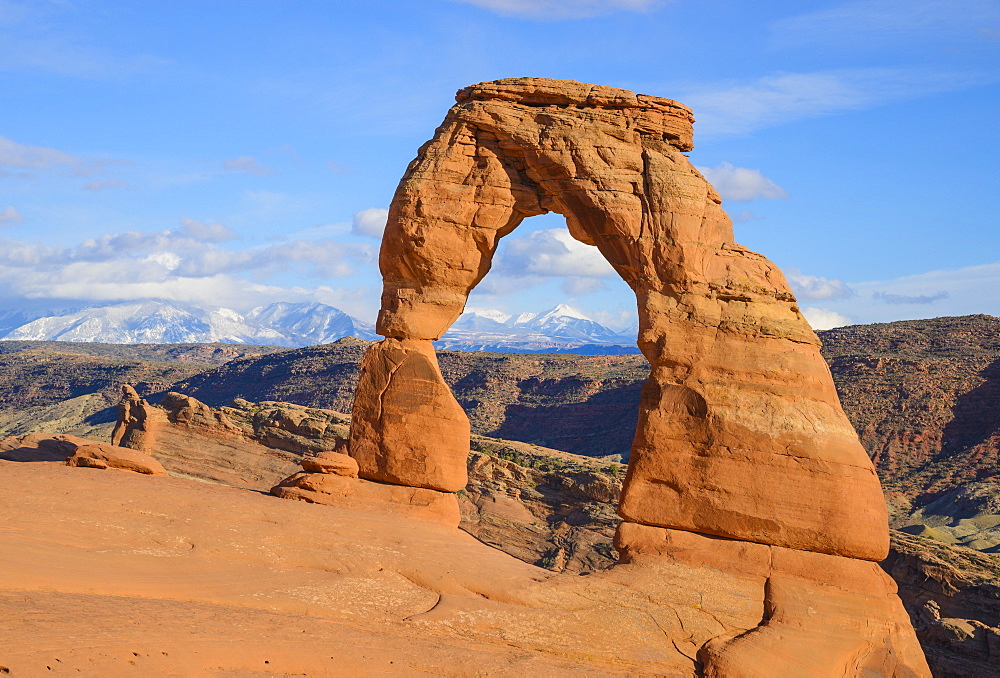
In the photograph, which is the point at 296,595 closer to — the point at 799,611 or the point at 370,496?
the point at 370,496

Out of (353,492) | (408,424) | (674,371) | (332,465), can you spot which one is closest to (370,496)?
(353,492)

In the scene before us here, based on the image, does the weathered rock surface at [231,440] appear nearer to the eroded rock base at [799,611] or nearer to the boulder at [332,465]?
the boulder at [332,465]

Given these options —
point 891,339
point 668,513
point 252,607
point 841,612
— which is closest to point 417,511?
point 668,513

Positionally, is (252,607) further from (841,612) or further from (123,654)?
(841,612)

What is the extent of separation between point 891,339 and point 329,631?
6182 cm

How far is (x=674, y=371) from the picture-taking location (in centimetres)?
1800

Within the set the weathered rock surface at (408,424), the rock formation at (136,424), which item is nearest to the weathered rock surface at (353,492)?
the weathered rock surface at (408,424)

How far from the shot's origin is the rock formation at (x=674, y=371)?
53.0 feet

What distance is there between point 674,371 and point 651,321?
1112 millimetres

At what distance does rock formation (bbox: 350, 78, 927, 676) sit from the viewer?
53.0 ft

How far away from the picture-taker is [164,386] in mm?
83500

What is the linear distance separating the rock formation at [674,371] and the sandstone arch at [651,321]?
3cm

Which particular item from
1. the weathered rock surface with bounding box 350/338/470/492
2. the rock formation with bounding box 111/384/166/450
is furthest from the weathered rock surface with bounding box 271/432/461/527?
the rock formation with bounding box 111/384/166/450

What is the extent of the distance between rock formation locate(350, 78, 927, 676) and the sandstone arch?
33 millimetres
